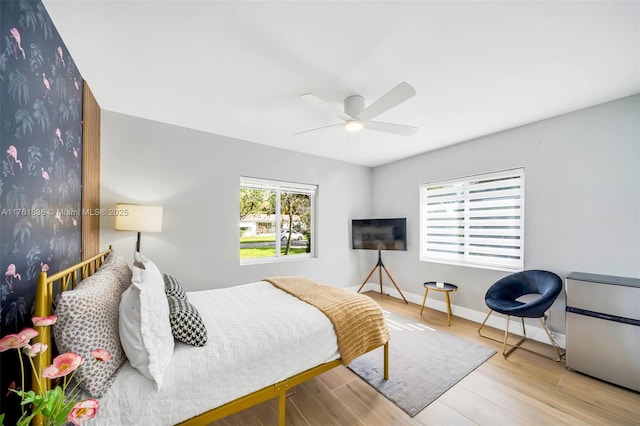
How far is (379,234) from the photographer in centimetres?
430

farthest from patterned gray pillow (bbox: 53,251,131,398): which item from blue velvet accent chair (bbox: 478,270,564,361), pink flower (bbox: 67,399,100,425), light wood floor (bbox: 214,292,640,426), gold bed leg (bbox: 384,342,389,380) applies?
blue velvet accent chair (bbox: 478,270,564,361)

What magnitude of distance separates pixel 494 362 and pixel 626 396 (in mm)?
848

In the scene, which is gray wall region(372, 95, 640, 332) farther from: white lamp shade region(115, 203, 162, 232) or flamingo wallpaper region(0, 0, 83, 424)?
flamingo wallpaper region(0, 0, 83, 424)

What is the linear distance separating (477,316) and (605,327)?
4.44 feet

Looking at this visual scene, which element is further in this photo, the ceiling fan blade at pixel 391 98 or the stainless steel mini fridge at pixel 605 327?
the stainless steel mini fridge at pixel 605 327

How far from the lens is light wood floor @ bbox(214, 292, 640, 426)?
172 cm

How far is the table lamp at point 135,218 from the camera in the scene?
2375mm

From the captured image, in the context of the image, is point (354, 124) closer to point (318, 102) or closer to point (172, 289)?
point (318, 102)

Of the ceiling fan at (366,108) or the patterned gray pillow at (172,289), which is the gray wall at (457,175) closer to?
A: the patterned gray pillow at (172,289)

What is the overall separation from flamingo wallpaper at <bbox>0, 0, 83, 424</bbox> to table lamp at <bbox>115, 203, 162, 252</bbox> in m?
0.64

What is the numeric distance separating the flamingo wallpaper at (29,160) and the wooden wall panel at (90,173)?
0.39 m

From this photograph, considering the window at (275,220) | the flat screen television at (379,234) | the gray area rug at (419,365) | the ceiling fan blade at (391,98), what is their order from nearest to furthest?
the ceiling fan blade at (391,98) < the gray area rug at (419,365) < the window at (275,220) < the flat screen television at (379,234)

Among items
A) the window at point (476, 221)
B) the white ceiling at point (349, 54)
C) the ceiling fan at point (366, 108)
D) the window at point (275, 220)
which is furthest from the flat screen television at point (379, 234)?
the ceiling fan at point (366, 108)

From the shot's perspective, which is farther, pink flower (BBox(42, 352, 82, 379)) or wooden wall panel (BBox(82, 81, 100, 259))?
wooden wall panel (BBox(82, 81, 100, 259))
